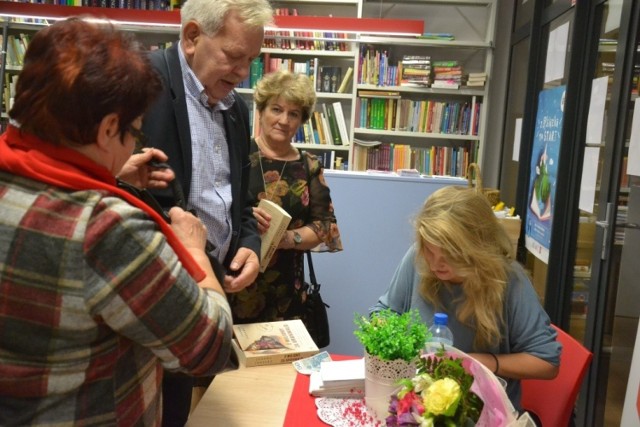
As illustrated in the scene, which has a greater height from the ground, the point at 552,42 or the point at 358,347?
the point at 552,42

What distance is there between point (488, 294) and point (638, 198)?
1.36 m

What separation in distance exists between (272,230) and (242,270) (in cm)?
34

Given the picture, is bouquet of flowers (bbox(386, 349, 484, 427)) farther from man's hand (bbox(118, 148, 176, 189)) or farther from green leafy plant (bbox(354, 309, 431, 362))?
man's hand (bbox(118, 148, 176, 189))

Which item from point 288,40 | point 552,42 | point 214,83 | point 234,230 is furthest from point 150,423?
point 288,40

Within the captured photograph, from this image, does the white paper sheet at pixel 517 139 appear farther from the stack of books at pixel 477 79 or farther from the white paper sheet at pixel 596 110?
the white paper sheet at pixel 596 110

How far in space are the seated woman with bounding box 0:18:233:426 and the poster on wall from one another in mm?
3062

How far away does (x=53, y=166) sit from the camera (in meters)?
0.76

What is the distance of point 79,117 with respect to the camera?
77 cm

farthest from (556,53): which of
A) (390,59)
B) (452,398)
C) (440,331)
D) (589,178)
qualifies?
(452,398)

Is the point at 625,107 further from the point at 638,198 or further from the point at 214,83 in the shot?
the point at 214,83

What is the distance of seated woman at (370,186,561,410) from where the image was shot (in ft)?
5.10

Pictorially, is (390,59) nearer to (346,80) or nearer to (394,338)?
(346,80)

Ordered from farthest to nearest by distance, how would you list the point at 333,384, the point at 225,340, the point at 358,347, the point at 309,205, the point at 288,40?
the point at 288,40
the point at 358,347
the point at 309,205
the point at 333,384
the point at 225,340

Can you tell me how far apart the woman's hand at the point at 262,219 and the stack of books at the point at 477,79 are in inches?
152
